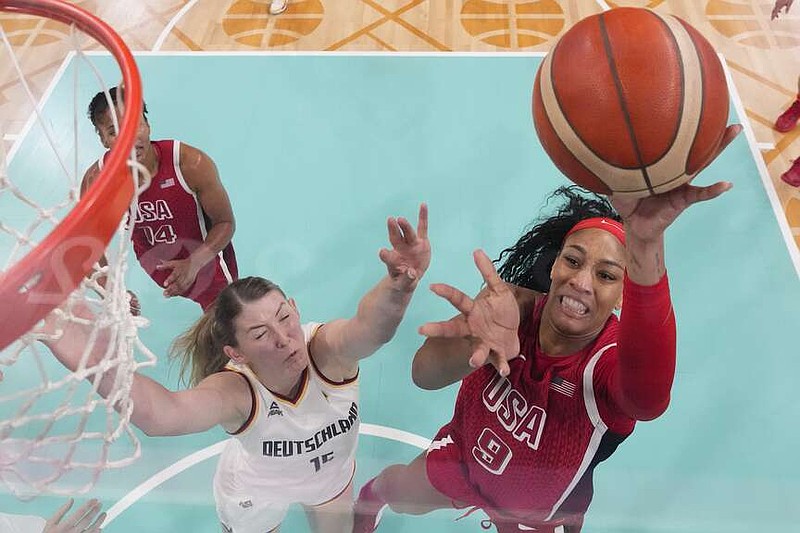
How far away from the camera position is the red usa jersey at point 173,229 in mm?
1816

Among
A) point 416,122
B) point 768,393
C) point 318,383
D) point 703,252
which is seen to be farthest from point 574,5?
point 318,383

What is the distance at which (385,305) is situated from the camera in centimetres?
139

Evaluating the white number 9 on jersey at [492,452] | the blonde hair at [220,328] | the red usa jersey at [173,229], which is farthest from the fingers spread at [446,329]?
the red usa jersey at [173,229]

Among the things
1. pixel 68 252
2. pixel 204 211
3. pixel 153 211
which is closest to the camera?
pixel 68 252

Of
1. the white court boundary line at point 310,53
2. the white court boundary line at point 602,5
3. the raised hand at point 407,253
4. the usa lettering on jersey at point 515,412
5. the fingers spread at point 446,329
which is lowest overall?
the usa lettering on jersey at point 515,412

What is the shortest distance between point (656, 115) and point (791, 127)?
79.8 inches

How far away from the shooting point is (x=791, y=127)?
8.93ft

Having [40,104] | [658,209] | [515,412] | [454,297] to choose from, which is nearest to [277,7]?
[40,104]

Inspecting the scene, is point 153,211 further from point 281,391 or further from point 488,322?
point 488,322

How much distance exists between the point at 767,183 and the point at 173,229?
209 cm

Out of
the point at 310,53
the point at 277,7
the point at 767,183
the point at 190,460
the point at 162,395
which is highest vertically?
the point at 277,7

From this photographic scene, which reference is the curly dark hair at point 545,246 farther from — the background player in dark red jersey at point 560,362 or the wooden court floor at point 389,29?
the wooden court floor at point 389,29

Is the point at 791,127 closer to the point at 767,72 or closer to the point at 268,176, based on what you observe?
the point at 767,72

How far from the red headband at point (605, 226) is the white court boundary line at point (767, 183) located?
1185 millimetres
